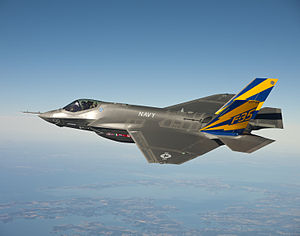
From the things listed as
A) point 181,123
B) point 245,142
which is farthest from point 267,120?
point 181,123

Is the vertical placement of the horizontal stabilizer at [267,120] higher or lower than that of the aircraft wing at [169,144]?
higher

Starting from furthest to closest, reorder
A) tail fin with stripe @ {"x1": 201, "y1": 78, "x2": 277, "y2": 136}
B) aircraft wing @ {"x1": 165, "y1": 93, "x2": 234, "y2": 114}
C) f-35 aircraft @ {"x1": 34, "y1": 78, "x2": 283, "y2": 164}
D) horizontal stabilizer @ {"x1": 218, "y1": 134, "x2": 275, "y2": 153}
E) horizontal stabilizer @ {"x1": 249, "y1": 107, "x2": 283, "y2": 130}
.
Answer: aircraft wing @ {"x1": 165, "y1": 93, "x2": 234, "y2": 114}
horizontal stabilizer @ {"x1": 249, "y1": 107, "x2": 283, "y2": 130}
tail fin with stripe @ {"x1": 201, "y1": 78, "x2": 277, "y2": 136}
f-35 aircraft @ {"x1": 34, "y1": 78, "x2": 283, "y2": 164}
horizontal stabilizer @ {"x1": 218, "y1": 134, "x2": 275, "y2": 153}

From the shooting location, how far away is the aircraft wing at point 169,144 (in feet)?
41.6

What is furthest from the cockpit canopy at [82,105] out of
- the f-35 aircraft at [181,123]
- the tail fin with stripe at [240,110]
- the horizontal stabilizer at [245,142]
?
the horizontal stabilizer at [245,142]

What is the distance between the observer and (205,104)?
69.5 ft

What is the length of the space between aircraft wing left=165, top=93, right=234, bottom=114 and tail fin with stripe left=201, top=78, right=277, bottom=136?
4057mm

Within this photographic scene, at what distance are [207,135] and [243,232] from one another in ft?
578

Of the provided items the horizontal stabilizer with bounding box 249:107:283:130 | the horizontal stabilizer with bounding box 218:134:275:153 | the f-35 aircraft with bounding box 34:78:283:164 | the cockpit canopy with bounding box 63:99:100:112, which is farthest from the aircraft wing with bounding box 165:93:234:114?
the cockpit canopy with bounding box 63:99:100:112

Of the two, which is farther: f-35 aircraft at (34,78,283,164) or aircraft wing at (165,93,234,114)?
aircraft wing at (165,93,234,114)

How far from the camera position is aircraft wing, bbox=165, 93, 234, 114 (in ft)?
65.2

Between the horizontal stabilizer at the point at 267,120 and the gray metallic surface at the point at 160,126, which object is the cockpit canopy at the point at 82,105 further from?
the horizontal stabilizer at the point at 267,120

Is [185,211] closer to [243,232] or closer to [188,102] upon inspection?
[243,232]

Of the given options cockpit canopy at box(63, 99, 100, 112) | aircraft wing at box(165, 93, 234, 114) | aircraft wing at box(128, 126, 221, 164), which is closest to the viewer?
aircraft wing at box(128, 126, 221, 164)

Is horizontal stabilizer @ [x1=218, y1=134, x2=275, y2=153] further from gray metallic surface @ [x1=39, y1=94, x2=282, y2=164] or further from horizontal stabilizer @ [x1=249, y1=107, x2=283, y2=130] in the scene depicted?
horizontal stabilizer @ [x1=249, y1=107, x2=283, y2=130]
